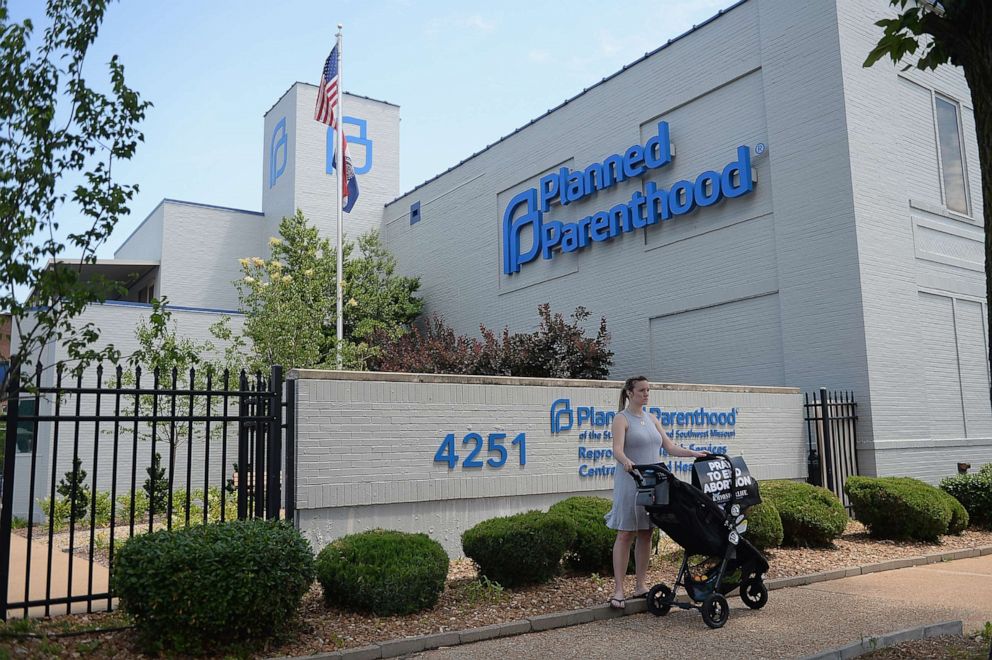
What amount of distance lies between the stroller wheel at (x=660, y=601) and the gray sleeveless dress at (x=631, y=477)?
21.2 inches

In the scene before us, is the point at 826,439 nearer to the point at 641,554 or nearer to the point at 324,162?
the point at 641,554

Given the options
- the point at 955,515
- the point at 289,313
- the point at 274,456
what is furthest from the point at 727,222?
the point at 274,456

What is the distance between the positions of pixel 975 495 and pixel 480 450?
7827 mm

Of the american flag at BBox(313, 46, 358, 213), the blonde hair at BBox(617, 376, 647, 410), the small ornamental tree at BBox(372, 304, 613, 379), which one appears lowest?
the blonde hair at BBox(617, 376, 647, 410)

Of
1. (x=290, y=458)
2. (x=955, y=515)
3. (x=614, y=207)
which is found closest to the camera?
(x=290, y=458)

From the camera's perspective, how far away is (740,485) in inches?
282

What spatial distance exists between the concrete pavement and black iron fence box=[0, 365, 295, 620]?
285 centimetres

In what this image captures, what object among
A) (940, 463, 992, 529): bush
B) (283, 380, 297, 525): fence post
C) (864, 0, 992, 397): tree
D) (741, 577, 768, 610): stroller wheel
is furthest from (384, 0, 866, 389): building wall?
(283, 380, 297, 525): fence post

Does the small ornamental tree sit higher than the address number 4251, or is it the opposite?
the small ornamental tree

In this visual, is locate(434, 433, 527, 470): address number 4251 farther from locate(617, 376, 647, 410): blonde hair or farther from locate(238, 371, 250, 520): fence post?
locate(617, 376, 647, 410): blonde hair

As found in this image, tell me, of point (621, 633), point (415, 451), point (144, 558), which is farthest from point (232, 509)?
point (621, 633)

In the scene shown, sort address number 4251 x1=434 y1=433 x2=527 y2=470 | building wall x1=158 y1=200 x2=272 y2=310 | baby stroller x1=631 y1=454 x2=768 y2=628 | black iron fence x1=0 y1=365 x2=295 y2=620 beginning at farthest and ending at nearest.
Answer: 1. building wall x1=158 y1=200 x2=272 y2=310
2. address number 4251 x1=434 y1=433 x2=527 y2=470
3. baby stroller x1=631 y1=454 x2=768 y2=628
4. black iron fence x1=0 y1=365 x2=295 y2=620

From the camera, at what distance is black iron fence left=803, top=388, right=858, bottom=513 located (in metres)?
14.0

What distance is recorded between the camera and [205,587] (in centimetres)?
593
